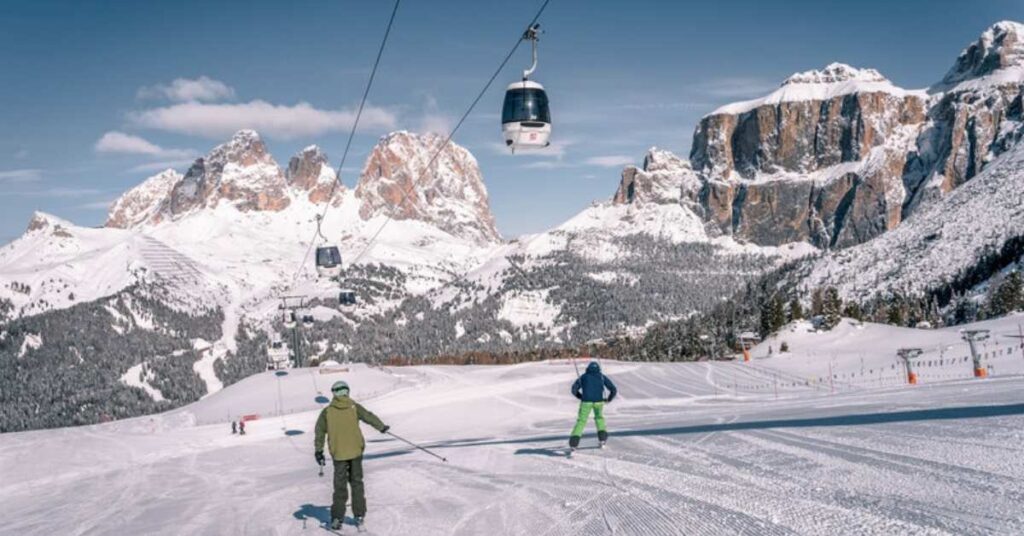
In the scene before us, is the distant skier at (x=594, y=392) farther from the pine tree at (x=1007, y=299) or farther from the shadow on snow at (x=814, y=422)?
the pine tree at (x=1007, y=299)

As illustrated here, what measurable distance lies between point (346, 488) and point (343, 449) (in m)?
0.56

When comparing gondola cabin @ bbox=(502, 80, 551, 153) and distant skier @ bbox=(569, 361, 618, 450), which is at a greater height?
gondola cabin @ bbox=(502, 80, 551, 153)

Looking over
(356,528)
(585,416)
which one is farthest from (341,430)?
(585,416)

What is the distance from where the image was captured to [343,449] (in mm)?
10656

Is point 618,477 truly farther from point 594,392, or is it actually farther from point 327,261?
point 327,261

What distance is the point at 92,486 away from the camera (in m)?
19.7

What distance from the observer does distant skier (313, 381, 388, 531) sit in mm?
10484

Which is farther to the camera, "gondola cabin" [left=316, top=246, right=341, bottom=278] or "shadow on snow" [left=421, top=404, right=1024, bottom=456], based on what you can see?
"gondola cabin" [left=316, top=246, right=341, bottom=278]

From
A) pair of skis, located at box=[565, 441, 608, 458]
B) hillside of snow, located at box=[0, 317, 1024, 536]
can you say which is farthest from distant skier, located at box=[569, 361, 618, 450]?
hillside of snow, located at box=[0, 317, 1024, 536]

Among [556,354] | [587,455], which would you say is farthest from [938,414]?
[556,354]

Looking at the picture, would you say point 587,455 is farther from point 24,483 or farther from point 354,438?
point 24,483

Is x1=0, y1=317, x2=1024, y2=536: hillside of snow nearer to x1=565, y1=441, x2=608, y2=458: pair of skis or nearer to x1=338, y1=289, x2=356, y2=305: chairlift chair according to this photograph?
x1=565, y1=441, x2=608, y2=458: pair of skis

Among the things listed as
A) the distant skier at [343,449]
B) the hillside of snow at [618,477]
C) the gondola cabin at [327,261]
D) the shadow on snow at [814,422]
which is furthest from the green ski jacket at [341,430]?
the gondola cabin at [327,261]

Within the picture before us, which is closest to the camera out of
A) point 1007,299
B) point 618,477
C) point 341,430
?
point 341,430
